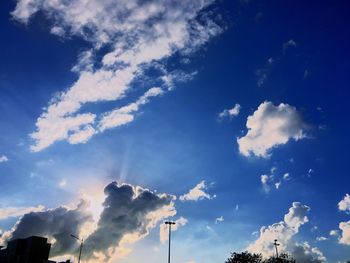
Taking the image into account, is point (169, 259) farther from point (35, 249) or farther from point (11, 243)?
point (11, 243)

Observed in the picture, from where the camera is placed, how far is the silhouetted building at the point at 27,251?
10700cm

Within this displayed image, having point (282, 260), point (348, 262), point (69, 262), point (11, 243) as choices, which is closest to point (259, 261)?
point (282, 260)

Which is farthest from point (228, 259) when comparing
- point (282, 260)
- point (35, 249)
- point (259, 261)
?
point (35, 249)

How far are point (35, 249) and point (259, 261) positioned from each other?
69625 millimetres

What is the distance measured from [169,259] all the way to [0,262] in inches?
2882

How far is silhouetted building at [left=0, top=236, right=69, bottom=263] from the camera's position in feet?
351

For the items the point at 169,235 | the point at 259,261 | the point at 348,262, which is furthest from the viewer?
the point at 348,262

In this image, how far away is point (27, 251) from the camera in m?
108

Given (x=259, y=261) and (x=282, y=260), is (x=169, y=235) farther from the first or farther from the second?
(x=282, y=260)

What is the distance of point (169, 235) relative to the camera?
242ft

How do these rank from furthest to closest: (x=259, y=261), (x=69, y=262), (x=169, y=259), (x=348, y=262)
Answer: (x=348, y=262) → (x=69, y=262) → (x=259, y=261) → (x=169, y=259)

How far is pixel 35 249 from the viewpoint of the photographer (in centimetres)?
10862

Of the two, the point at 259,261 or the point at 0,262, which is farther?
the point at 0,262

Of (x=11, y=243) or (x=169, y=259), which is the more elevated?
(x=11, y=243)
